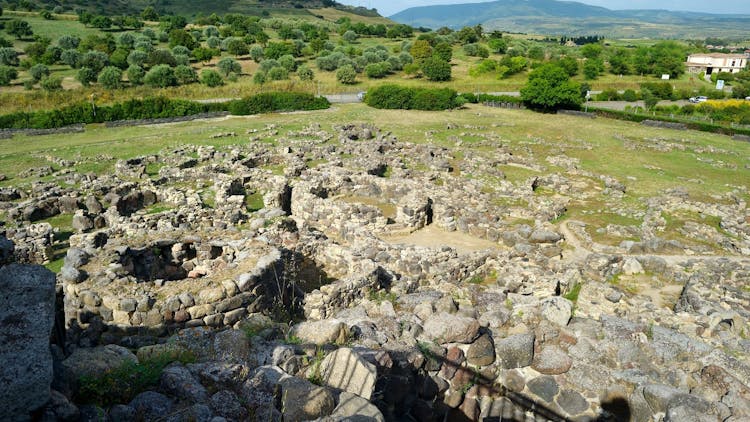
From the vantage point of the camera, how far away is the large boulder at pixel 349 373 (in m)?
6.17

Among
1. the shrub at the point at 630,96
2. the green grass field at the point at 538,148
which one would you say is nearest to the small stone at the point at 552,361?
the green grass field at the point at 538,148

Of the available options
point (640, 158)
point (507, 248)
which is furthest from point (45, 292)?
point (640, 158)

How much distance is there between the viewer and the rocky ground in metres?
6.53

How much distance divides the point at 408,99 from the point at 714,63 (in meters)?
91.3

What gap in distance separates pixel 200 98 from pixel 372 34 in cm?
7349

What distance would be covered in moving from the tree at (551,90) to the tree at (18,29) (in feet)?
271

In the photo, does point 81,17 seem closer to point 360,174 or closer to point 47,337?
point 360,174

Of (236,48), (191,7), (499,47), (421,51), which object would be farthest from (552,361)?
(191,7)

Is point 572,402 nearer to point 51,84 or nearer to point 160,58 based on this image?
point 51,84

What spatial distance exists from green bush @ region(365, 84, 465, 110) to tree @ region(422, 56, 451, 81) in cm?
1709

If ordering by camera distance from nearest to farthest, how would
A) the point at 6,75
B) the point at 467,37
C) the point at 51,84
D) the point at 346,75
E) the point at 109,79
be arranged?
the point at 51,84
the point at 109,79
the point at 6,75
the point at 346,75
the point at 467,37

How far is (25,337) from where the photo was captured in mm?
5078

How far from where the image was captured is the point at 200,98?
56.4 metres

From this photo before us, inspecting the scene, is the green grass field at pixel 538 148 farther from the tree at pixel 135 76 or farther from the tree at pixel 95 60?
the tree at pixel 95 60
